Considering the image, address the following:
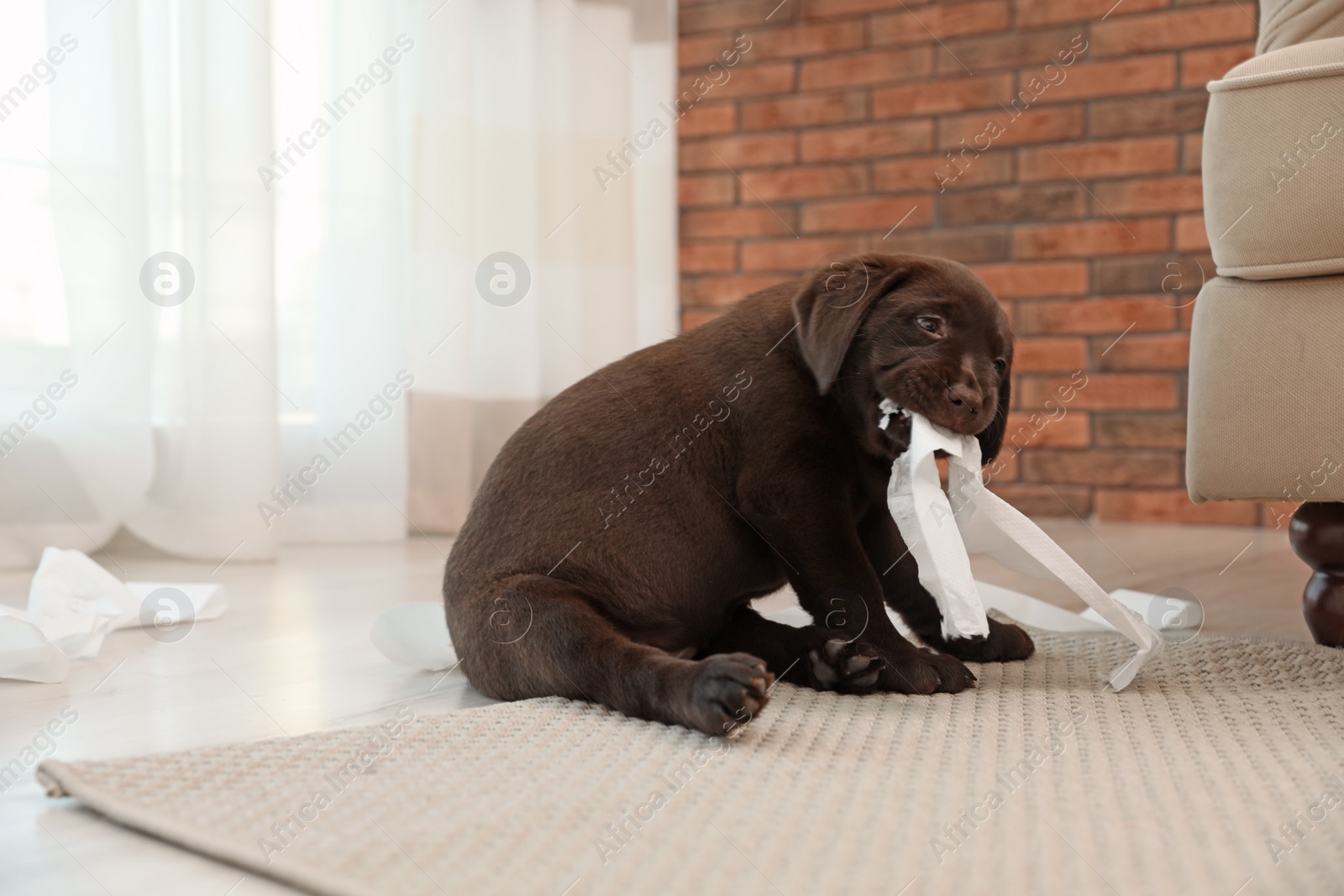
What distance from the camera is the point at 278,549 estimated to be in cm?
273

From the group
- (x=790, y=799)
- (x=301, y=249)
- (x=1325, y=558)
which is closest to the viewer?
(x=790, y=799)

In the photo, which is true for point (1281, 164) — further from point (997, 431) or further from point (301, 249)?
point (301, 249)

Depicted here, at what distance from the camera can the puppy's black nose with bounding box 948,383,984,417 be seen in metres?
1.36

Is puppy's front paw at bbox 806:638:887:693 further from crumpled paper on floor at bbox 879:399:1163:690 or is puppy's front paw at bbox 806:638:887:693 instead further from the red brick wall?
the red brick wall

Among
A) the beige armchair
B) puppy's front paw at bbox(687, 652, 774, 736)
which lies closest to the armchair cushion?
the beige armchair

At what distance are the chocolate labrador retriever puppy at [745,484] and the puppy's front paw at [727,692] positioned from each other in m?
0.18

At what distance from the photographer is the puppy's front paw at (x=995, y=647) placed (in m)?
1.60

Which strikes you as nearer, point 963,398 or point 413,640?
point 963,398

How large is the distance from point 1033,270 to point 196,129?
8.55ft

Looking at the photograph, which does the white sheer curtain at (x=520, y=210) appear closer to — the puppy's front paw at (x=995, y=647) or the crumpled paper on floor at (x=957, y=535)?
the puppy's front paw at (x=995, y=647)

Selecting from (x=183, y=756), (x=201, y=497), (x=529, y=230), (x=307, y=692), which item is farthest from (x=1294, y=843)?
(x=529, y=230)

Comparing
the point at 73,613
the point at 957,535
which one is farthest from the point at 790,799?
the point at 73,613

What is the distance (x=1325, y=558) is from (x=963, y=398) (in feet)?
2.23

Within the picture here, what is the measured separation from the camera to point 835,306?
4.65 feet
